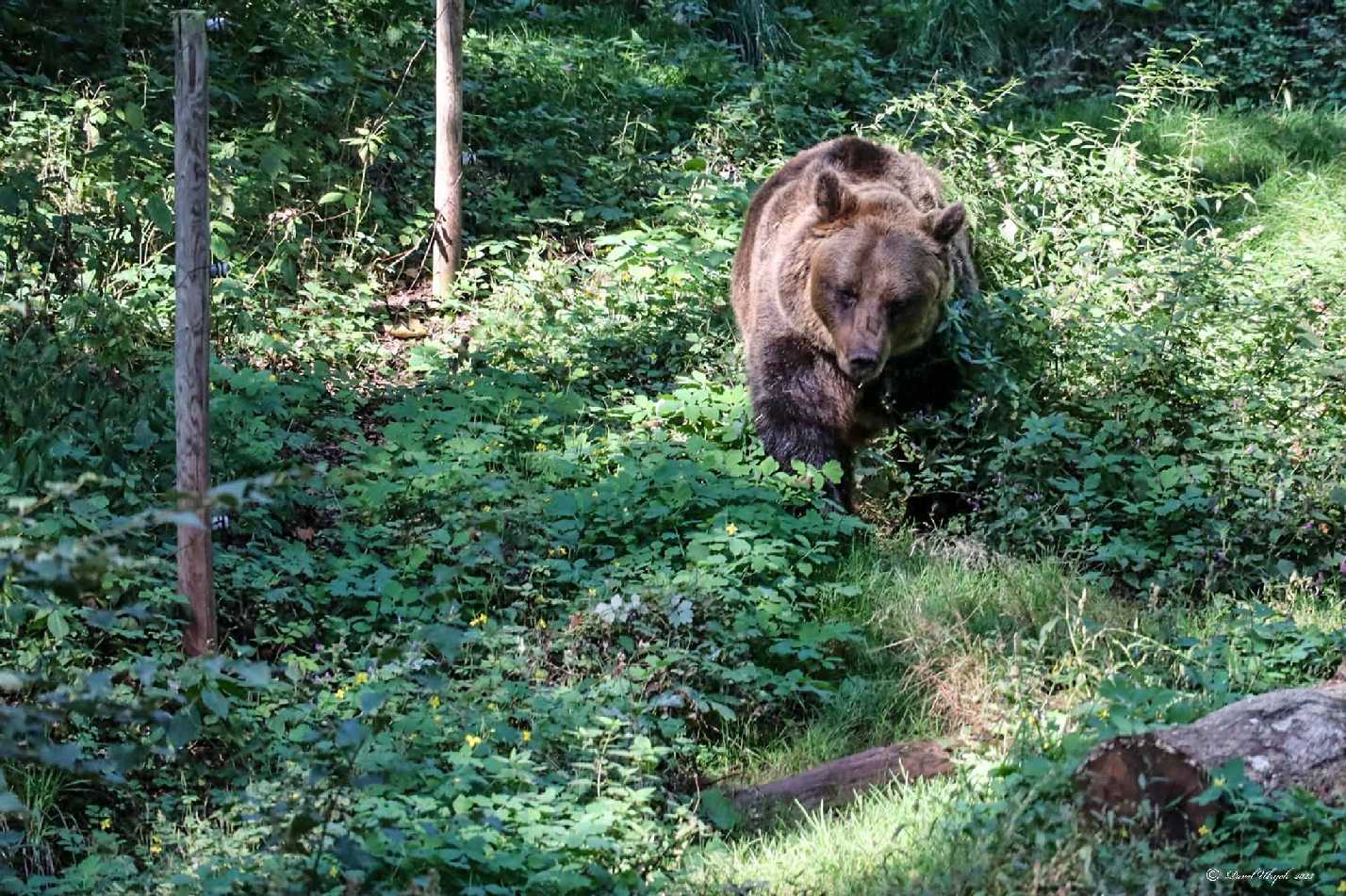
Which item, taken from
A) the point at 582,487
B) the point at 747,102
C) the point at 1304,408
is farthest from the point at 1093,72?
the point at 582,487

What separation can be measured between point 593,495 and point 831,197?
1.87 m

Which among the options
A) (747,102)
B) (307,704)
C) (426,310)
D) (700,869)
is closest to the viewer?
(700,869)

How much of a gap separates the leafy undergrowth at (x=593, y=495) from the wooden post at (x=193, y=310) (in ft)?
0.54

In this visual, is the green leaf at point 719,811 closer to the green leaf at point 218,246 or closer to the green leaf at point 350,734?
the green leaf at point 350,734

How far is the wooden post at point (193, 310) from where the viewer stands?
4.42 meters

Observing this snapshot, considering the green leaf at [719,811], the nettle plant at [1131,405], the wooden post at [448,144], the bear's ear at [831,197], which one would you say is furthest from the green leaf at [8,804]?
the wooden post at [448,144]

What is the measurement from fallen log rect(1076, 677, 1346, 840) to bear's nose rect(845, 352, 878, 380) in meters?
2.83

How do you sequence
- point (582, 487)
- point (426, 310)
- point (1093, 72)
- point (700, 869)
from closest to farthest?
1. point (700, 869)
2. point (582, 487)
3. point (426, 310)
4. point (1093, 72)

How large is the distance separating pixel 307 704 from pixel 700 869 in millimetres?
1383

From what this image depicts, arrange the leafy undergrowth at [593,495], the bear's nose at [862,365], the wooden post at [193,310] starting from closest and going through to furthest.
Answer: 1. the leafy undergrowth at [593,495]
2. the wooden post at [193,310]
3. the bear's nose at [862,365]

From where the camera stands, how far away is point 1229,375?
6.56 metres

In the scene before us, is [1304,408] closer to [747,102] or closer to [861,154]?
[861,154]

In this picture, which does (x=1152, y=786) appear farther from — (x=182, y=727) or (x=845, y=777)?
(x=182, y=727)

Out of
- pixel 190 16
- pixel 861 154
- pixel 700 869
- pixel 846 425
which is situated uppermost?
pixel 190 16
